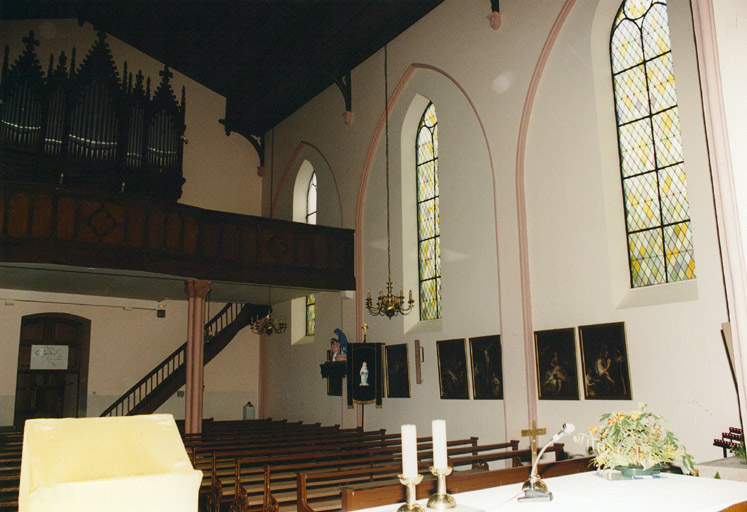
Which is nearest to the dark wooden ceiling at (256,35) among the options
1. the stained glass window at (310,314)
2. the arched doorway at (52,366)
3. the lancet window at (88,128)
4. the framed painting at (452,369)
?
Result: the lancet window at (88,128)

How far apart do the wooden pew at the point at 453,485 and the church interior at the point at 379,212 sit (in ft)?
3.26

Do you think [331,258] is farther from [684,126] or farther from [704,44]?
[704,44]

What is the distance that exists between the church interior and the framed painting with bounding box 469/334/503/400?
4cm

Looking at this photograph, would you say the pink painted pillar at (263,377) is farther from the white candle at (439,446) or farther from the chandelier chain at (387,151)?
the white candle at (439,446)

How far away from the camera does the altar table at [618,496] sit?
2.77 metres

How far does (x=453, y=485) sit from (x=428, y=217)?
7.19m

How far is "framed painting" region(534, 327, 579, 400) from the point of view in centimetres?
782

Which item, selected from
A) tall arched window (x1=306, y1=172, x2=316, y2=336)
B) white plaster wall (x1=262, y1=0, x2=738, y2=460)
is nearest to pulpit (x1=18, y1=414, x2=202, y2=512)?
white plaster wall (x1=262, y1=0, x2=738, y2=460)

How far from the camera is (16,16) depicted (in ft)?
42.5

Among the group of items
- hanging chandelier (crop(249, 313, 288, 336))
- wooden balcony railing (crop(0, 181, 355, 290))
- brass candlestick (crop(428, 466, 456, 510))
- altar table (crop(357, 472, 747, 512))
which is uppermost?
wooden balcony railing (crop(0, 181, 355, 290))

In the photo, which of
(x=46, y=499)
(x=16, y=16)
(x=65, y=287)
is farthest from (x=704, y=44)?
(x=16, y=16)

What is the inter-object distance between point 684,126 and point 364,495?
218 inches

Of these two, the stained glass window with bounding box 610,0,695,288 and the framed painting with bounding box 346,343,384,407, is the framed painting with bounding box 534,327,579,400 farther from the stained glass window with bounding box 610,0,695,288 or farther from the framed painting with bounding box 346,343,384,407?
the framed painting with bounding box 346,343,384,407

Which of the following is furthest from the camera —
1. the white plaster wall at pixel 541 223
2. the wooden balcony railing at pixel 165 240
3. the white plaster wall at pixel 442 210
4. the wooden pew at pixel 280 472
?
the white plaster wall at pixel 442 210
